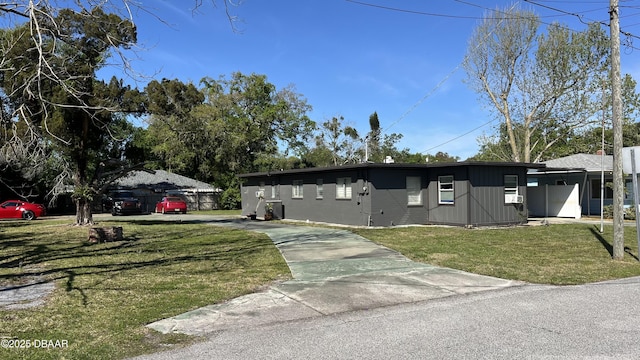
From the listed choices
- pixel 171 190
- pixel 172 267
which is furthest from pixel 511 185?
pixel 171 190

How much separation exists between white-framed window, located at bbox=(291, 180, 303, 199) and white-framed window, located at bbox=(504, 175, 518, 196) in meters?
10.2

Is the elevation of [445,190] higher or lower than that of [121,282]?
higher

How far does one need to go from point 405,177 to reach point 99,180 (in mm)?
14908

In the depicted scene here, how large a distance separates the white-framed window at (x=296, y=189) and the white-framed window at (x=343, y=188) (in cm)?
334

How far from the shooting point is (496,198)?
1862 cm

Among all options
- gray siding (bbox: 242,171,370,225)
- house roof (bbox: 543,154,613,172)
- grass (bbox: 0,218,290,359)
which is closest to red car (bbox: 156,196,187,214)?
gray siding (bbox: 242,171,370,225)

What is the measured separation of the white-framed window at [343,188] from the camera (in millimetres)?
20469

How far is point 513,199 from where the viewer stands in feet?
62.8

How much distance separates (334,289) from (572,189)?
19.5m

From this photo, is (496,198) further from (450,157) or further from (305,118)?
(450,157)

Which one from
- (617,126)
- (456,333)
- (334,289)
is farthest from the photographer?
(617,126)

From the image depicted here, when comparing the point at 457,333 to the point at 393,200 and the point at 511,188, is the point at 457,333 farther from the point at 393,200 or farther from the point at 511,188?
the point at 511,188

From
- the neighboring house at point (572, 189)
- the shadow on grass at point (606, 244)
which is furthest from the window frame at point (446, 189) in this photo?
the neighboring house at point (572, 189)

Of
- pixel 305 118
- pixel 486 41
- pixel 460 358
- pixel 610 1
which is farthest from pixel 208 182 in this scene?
pixel 460 358
